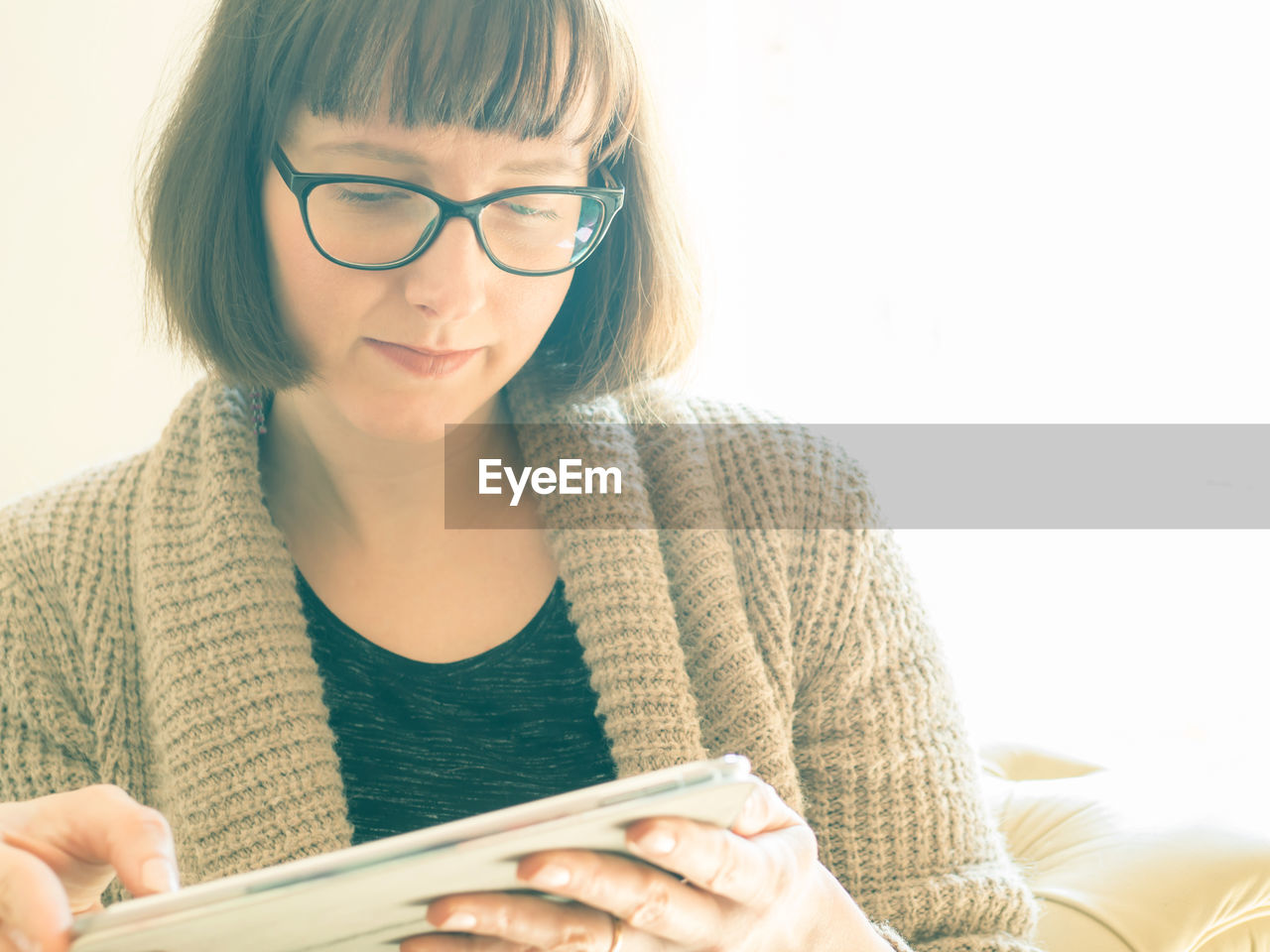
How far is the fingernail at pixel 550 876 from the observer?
500 millimetres

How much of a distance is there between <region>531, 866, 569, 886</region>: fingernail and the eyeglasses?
50 centimetres

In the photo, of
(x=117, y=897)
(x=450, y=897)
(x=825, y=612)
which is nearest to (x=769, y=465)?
(x=825, y=612)

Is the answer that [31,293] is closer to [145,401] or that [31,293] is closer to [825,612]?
[145,401]

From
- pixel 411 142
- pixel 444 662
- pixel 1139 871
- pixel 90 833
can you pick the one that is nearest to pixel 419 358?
pixel 411 142

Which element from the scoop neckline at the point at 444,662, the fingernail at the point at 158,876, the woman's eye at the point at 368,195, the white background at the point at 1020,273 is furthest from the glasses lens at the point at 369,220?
the white background at the point at 1020,273

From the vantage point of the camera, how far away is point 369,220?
0.84 m

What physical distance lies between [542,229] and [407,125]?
14 cm

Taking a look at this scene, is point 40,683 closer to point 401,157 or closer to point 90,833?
point 90,833

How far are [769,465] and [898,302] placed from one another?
1.56 metres

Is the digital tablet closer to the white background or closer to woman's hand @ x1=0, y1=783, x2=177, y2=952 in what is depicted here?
woman's hand @ x1=0, y1=783, x2=177, y2=952

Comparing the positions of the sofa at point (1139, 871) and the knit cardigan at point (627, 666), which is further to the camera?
the sofa at point (1139, 871)

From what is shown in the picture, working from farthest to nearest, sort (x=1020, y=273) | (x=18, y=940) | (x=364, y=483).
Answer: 1. (x=1020, y=273)
2. (x=364, y=483)
3. (x=18, y=940)

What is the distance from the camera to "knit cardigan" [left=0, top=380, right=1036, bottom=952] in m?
0.94

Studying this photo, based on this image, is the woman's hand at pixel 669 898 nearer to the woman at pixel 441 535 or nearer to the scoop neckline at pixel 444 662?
the woman at pixel 441 535
